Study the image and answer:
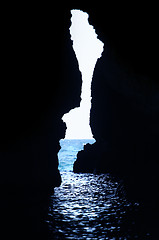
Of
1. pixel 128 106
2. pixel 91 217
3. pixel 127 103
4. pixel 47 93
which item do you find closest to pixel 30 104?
pixel 47 93

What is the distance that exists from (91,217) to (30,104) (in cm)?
1149

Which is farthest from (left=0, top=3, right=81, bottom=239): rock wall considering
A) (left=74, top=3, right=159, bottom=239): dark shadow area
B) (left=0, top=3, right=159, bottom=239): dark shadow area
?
(left=74, top=3, right=159, bottom=239): dark shadow area

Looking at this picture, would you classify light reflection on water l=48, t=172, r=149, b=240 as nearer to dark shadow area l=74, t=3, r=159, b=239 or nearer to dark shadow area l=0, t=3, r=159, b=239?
dark shadow area l=0, t=3, r=159, b=239

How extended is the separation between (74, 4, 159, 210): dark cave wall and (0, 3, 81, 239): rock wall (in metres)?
4.68

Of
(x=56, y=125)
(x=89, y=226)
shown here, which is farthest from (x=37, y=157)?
(x=89, y=226)

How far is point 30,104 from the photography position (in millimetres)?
17781

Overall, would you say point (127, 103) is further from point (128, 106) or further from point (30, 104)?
point (30, 104)

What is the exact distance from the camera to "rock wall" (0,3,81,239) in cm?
1332

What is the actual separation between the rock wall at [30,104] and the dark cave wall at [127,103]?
4.68 m

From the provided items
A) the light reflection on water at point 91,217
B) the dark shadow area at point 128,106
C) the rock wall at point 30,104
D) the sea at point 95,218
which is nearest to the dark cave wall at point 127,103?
the dark shadow area at point 128,106

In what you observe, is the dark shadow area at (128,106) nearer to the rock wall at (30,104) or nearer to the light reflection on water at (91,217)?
the light reflection on water at (91,217)

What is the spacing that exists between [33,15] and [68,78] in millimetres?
9224

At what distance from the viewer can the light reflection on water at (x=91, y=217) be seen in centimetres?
925

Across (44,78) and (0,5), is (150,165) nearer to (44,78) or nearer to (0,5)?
(44,78)
